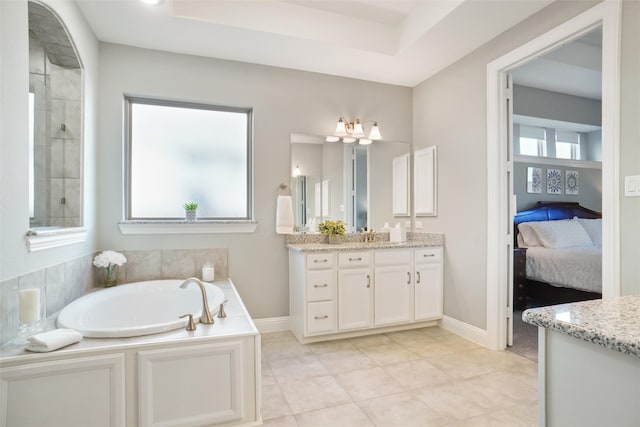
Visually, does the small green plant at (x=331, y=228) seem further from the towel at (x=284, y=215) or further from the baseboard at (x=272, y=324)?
the baseboard at (x=272, y=324)

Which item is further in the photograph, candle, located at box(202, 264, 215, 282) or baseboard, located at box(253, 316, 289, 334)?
baseboard, located at box(253, 316, 289, 334)

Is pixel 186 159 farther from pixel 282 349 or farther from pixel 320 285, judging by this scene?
pixel 282 349

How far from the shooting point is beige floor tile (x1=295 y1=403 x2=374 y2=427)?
5.89 ft

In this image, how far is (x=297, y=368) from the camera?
2.47 meters

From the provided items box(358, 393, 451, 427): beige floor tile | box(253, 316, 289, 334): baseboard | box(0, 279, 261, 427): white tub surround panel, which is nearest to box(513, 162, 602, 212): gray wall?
box(253, 316, 289, 334): baseboard

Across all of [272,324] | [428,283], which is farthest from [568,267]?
[272,324]

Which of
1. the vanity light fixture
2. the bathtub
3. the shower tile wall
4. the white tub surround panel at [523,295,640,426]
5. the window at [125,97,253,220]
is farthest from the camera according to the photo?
the vanity light fixture

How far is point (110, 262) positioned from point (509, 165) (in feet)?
10.9

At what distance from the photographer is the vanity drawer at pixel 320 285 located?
9.53ft

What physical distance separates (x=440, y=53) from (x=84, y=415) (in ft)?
11.7

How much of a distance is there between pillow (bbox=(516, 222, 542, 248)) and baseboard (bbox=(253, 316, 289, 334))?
3.16m

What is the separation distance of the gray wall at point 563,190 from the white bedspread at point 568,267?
3.87ft

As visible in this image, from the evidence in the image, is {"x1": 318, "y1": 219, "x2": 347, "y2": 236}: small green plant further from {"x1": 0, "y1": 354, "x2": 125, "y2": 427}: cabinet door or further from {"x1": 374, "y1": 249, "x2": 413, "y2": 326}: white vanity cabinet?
{"x1": 0, "y1": 354, "x2": 125, "y2": 427}: cabinet door

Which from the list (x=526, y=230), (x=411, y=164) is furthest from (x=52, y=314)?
(x=526, y=230)
